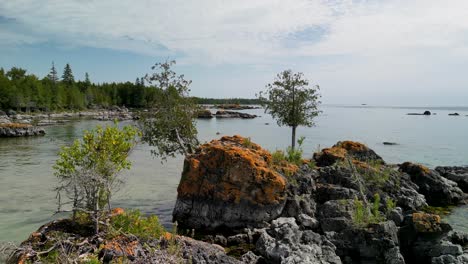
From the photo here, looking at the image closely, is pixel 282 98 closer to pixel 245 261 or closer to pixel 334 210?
pixel 334 210

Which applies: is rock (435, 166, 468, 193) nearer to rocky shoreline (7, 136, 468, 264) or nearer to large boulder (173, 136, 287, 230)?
rocky shoreline (7, 136, 468, 264)

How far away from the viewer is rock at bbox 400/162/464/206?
22.1 metres

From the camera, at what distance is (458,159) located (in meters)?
41.7

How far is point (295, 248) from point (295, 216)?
16.8 feet

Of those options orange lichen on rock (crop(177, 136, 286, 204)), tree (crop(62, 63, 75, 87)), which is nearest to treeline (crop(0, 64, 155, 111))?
tree (crop(62, 63, 75, 87))

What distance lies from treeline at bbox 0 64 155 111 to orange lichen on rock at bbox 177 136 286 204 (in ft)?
134

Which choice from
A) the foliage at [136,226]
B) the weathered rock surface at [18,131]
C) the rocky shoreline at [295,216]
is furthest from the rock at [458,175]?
the weathered rock surface at [18,131]

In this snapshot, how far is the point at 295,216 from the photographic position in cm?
1667

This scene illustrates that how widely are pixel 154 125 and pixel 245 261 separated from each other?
13.4m

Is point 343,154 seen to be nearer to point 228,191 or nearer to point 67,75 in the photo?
point 228,191

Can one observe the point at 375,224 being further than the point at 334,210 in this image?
No

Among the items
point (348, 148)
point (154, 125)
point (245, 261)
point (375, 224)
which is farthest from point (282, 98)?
point (245, 261)

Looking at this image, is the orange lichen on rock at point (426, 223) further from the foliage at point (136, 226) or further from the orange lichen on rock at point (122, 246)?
the orange lichen on rock at point (122, 246)

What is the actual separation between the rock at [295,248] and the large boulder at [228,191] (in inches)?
112
